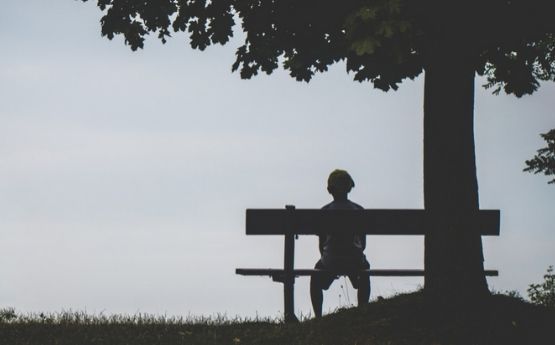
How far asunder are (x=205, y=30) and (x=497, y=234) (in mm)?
5170

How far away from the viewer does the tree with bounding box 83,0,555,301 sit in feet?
24.6

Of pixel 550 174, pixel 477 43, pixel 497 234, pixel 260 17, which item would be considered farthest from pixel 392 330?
pixel 550 174

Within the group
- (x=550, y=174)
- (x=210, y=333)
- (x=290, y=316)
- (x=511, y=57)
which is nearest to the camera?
(x=210, y=333)

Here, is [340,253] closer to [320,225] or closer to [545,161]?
[320,225]

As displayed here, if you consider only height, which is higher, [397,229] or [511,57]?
[511,57]

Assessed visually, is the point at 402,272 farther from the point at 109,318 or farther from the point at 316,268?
the point at 109,318

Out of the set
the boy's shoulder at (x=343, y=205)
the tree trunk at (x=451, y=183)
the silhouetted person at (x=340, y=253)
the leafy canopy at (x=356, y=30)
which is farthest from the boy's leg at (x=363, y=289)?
the leafy canopy at (x=356, y=30)

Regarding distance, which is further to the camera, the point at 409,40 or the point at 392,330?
the point at 392,330

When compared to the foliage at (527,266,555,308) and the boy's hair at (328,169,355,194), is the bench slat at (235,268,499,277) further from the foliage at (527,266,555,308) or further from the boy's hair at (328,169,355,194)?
the foliage at (527,266,555,308)

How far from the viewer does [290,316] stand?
9602mm

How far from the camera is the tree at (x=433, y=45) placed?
7484 millimetres

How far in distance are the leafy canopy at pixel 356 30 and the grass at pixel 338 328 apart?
9.34 feet

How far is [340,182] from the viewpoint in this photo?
1002 cm

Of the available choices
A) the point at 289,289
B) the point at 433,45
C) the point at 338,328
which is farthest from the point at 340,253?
the point at 433,45
